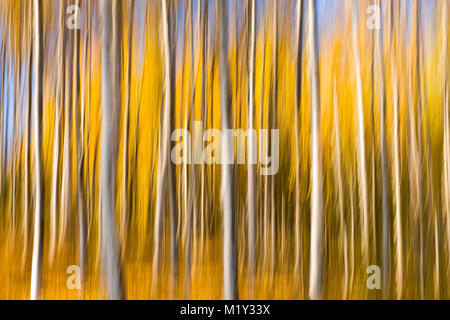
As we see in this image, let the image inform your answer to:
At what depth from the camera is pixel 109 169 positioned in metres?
1.64

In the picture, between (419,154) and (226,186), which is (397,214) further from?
(226,186)

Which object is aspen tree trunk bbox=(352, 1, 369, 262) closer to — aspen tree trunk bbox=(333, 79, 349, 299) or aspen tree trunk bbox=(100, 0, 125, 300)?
aspen tree trunk bbox=(333, 79, 349, 299)

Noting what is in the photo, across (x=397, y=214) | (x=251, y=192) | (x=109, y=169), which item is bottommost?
(x=397, y=214)

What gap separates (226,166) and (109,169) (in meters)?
0.59

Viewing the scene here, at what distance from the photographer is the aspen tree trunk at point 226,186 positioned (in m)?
1.61

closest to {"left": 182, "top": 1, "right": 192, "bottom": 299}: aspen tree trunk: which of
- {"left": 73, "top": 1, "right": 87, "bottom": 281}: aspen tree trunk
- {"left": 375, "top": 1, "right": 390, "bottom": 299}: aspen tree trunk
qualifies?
{"left": 73, "top": 1, "right": 87, "bottom": 281}: aspen tree trunk

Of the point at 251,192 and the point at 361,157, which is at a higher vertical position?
the point at 361,157

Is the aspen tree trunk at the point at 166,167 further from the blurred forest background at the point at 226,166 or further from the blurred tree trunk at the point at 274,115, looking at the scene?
the blurred tree trunk at the point at 274,115

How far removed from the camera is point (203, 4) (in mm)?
1710

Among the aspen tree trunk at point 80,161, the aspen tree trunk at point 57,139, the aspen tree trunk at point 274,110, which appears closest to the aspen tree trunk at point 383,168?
the aspen tree trunk at point 274,110

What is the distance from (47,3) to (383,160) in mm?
1974

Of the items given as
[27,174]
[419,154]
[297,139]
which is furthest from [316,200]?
[27,174]
